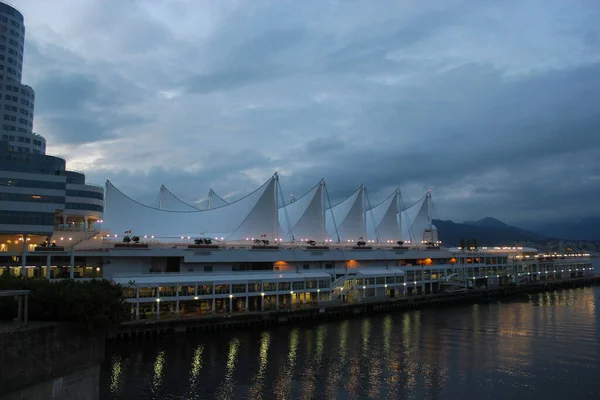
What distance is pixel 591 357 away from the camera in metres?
28.7

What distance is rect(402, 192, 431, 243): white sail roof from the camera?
8575 cm

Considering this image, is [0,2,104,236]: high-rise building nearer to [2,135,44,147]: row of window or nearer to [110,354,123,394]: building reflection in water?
[2,135,44,147]: row of window

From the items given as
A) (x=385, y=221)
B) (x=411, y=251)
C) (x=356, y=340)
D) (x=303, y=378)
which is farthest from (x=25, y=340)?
(x=385, y=221)

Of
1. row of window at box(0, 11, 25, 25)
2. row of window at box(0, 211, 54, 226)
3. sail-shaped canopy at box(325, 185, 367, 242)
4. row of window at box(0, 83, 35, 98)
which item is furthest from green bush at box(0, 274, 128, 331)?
row of window at box(0, 11, 25, 25)

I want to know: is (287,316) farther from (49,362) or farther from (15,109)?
(15,109)

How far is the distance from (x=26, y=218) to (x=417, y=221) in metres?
65.2

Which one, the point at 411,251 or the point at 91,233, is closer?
the point at 91,233

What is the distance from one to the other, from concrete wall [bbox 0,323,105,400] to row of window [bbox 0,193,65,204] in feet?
113

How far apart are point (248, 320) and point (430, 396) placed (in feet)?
63.4

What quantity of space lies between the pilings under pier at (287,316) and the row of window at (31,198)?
15969mm

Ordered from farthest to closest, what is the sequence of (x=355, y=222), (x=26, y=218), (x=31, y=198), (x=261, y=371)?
(x=355, y=222) < (x=31, y=198) < (x=26, y=218) < (x=261, y=371)

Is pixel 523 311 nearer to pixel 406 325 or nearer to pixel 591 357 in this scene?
pixel 406 325

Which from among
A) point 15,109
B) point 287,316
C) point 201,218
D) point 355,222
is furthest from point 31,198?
point 355,222

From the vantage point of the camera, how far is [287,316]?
4069 centimetres
